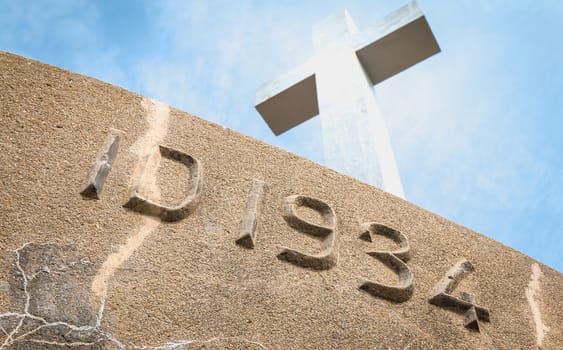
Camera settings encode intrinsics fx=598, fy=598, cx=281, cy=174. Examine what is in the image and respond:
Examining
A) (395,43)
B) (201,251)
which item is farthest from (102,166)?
(395,43)

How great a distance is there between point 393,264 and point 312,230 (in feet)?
0.87

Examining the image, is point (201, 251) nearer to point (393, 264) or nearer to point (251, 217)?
point (251, 217)

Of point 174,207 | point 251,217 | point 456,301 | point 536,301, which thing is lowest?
point 536,301

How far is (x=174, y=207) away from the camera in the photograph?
1562 millimetres

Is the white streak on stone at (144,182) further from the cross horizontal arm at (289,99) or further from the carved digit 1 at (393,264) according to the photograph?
the cross horizontal arm at (289,99)

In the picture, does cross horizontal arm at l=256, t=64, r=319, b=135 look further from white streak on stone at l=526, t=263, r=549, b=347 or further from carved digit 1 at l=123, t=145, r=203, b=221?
carved digit 1 at l=123, t=145, r=203, b=221

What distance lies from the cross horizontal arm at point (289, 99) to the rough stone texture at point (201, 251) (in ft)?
7.10

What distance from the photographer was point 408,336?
63.3 inches

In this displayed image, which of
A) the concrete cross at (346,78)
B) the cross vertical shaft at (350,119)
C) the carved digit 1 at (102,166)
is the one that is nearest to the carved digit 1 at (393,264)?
the carved digit 1 at (102,166)

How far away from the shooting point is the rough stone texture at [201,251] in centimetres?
132

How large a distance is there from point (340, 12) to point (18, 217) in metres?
3.63

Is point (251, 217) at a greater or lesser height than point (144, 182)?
lesser

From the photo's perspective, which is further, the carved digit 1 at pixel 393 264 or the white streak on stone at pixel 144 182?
the carved digit 1 at pixel 393 264

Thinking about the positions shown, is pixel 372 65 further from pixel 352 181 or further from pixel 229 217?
pixel 229 217
